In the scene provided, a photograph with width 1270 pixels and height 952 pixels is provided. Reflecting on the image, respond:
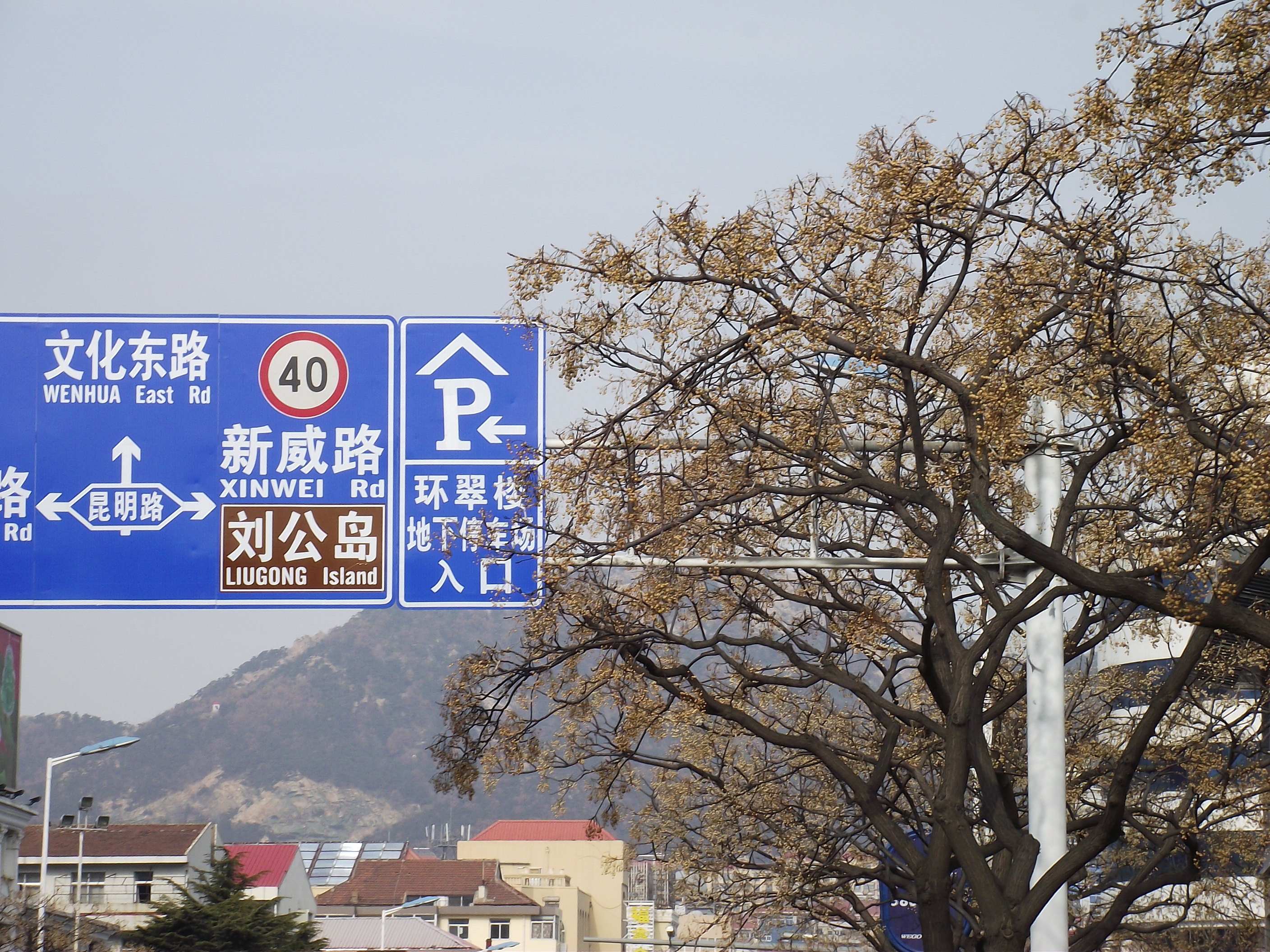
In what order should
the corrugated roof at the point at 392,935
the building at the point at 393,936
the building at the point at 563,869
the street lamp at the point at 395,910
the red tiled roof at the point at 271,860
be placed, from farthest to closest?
the building at the point at 563,869, the red tiled roof at the point at 271,860, the corrugated roof at the point at 392,935, the building at the point at 393,936, the street lamp at the point at 395,910

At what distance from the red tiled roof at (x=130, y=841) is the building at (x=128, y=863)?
0.11 ft

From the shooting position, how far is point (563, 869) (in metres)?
108

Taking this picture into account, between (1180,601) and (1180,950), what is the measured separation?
64.2 ft

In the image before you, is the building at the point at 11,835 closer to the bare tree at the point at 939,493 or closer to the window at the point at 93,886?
the window at the point at 93,886

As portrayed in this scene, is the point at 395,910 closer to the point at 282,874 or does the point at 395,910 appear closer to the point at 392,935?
the point at 392,935

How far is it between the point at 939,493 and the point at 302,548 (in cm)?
510

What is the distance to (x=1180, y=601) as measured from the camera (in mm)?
8875

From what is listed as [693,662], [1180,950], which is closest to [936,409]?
[693,662]

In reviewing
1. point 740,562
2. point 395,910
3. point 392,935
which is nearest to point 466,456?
point 740,562

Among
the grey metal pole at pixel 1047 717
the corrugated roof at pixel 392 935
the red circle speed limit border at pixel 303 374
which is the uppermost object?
the red circle speed limit border at pixel 303 374

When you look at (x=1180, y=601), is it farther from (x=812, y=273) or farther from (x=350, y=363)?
(x=350, y=363)

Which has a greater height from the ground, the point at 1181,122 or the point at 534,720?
the point at 1181,122

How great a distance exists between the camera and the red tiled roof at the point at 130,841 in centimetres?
5775

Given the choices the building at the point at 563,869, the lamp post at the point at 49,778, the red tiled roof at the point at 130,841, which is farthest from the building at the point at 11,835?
the building at the point at 563,869
